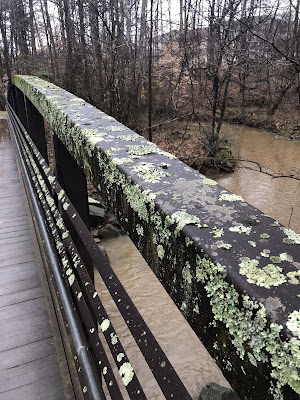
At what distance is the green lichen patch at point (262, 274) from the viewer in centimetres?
59

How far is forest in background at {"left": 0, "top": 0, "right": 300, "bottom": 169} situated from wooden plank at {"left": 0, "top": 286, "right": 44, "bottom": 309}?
28.0 feet

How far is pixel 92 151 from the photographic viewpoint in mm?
1386

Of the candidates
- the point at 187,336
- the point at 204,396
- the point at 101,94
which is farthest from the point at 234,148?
the point at 204,396

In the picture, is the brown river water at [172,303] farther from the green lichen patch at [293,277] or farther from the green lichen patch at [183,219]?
the green lichen patch at [293,277]

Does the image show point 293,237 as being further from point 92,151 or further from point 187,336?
point 187,336

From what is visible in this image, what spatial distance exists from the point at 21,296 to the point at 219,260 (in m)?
2.23

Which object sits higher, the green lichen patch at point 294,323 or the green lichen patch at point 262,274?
the green lichen patch at point 262,274

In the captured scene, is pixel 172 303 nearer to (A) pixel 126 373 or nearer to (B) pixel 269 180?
(A) pixel 126 373

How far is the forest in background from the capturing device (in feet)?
39.5

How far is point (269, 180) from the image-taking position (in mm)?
12055

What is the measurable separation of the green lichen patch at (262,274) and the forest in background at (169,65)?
939 cm

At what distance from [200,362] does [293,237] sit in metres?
5.10

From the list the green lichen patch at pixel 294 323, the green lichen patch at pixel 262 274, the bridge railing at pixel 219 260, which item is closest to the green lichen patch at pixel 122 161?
the bridge railing at pixel 219 260

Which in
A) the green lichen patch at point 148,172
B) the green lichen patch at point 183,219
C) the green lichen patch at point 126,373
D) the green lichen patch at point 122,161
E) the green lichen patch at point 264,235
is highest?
the green lichen patch at point 122,161
